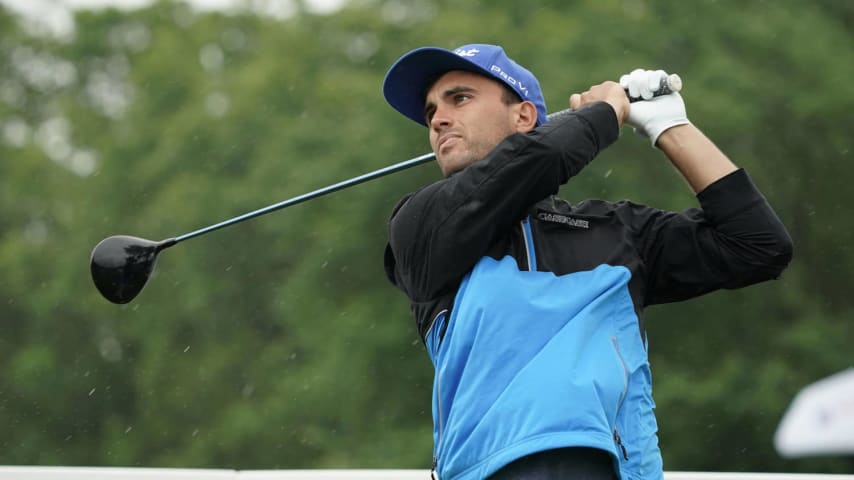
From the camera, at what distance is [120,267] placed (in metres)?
3.38

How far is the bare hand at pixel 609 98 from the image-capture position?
107 inches

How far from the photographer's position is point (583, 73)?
11.3 m

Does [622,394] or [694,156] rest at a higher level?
[694,156]

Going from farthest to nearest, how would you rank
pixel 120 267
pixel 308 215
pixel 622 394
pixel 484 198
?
pixel 308 215 → pixel 120 267 → pixel 484 198 → pixel 622 394

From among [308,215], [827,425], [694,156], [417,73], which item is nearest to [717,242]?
[694,156]

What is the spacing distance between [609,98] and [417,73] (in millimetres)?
492

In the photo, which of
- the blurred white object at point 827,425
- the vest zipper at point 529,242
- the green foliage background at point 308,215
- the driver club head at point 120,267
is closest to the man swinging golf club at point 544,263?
the vest zipper at point 529,242

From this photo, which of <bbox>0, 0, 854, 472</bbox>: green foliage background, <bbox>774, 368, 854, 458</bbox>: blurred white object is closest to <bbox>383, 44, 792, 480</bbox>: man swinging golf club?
<bbox>774, 368, 854, 458</bbox>: blurred white object

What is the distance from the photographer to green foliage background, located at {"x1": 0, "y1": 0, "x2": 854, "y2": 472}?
1145 centimetres

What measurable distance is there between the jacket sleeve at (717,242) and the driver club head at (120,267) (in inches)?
58.3

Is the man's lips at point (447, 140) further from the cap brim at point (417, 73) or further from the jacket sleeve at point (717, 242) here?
the jacket sleeve at point (717, 242)

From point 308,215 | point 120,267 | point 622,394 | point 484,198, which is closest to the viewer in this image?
point 622,394

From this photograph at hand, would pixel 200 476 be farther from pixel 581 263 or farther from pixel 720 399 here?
pixel 720 399

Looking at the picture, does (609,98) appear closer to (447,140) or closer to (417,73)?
(447,140)
